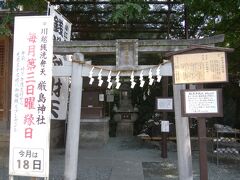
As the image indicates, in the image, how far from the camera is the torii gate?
323 inches

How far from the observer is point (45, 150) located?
22.0 ft

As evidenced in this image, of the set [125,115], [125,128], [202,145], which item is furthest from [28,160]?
[125,115]

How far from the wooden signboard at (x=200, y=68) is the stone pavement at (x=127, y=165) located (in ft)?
11.5

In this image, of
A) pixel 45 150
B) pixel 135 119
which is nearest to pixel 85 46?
pixel 45 150

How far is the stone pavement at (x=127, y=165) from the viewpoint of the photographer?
9.58 meters

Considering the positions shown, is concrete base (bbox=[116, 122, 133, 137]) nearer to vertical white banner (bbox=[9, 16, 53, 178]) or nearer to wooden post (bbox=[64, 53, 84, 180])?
wooden post (bbox=[64, 53, 84, 180])

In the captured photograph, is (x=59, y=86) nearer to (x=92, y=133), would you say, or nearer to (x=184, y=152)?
(x=184, y=152)

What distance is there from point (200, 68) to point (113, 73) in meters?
2.28

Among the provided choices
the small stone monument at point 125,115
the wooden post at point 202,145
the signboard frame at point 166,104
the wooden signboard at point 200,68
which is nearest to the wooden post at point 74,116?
the wooden signboard at point 200,68

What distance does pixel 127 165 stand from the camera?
11055 mm

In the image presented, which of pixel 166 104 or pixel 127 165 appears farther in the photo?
pixel 166 104

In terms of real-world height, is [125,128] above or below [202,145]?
below

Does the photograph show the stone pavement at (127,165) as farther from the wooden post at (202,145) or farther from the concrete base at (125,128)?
the concrete base at (125,128)

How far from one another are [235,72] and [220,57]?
13038mm
